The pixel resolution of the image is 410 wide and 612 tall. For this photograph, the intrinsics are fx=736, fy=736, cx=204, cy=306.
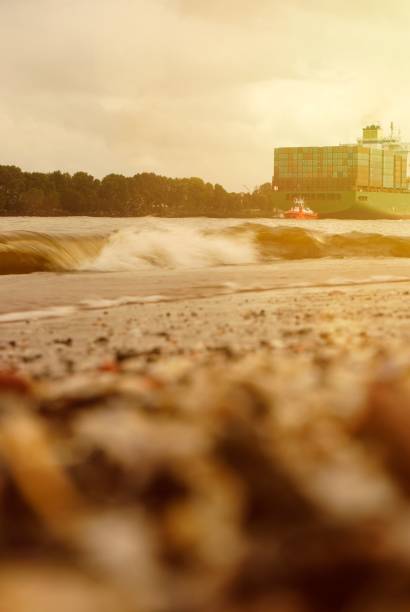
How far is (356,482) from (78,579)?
1.37 ft

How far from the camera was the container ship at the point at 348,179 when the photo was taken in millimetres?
105562

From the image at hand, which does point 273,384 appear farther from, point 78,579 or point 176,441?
point 78,579

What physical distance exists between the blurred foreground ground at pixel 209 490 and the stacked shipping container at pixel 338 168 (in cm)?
11056

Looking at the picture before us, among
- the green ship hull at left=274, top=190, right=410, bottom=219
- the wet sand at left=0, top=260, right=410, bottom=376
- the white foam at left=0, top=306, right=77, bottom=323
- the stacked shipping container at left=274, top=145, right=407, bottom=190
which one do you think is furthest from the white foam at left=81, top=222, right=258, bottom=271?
the stacked shipping container at left=274, top=145, right=407, bottom=190

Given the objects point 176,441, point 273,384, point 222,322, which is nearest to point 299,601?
point 176,441

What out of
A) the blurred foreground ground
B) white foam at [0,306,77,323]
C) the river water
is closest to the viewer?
the blurred foreground ground

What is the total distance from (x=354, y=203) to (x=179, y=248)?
9582cm

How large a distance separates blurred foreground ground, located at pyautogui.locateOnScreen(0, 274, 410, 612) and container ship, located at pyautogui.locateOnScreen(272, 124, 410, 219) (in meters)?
101

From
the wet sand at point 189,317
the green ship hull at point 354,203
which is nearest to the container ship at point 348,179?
the green ship hull at point 354,203

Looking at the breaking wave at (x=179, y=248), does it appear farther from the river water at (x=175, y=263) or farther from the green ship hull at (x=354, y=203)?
the green ship hull at (x=354, y=203)

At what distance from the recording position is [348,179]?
110 meters

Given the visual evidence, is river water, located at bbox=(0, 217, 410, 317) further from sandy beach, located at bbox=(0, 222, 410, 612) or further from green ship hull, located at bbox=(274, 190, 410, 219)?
green ship hull, located at bbox=(274, 190, 410, 219)

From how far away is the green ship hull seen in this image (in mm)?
102938

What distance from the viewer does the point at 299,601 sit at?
79 centimetres
